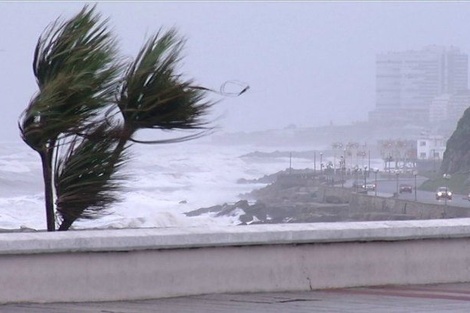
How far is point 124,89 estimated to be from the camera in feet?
36.2

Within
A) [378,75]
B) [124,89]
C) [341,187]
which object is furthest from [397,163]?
[124,89]

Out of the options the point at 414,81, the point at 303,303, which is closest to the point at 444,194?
the point at 303,303

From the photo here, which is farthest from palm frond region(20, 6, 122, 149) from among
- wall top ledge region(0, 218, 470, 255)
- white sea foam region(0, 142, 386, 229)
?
wall top ledge region(0, 218, 470, 255)

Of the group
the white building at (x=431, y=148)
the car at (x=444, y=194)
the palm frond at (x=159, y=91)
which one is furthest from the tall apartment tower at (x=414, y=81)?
the palm frond at (x=159, y=91)

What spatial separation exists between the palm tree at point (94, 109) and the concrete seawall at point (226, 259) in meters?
2.14

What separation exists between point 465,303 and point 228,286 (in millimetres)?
1844

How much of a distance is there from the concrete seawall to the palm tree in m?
2.14

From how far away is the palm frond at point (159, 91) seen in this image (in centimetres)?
1102

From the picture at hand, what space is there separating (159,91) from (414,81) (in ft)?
227

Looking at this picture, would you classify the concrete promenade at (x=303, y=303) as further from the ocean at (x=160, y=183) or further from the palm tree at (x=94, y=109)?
the ocean at (x=160, y=183)

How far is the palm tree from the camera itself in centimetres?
1063

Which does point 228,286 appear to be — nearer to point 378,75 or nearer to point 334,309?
point 334,309

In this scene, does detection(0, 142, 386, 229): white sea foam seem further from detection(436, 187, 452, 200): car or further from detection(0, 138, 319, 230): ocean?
detection(436, 187, 452, 200): car

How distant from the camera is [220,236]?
8.83 metres
